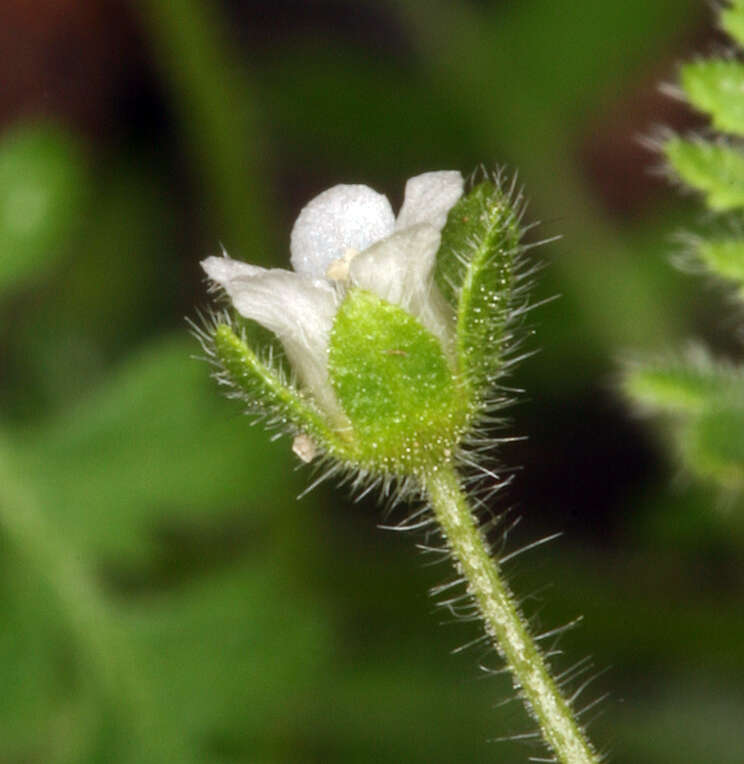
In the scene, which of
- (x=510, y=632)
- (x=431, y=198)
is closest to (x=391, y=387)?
(x=431, y=198)

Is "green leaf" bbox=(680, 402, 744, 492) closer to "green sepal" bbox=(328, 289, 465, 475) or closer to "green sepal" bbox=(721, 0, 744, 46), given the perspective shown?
"green sepal" bbox=(721, 0, 744, 46)

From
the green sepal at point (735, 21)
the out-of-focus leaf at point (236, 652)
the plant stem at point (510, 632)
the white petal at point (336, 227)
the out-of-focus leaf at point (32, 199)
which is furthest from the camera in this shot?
the out-of-focus leaf at point (32, 199)

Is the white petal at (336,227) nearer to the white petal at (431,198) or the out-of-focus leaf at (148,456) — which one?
the white petal at (431,198)

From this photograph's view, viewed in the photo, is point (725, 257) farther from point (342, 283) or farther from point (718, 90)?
point (342, 283)

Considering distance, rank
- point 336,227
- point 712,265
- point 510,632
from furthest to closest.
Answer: point 712,265
point 336,227
point 510,632

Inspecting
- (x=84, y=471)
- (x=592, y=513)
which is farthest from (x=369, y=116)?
(x=84, y=471)

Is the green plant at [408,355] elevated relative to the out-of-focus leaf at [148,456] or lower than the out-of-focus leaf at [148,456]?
lower

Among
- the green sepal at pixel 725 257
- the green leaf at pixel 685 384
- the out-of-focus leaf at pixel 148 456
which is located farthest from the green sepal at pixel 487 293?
the out-of-focus leaf at pixel 148 456

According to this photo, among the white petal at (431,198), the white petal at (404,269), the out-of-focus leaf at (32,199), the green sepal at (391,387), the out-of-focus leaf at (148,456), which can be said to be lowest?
the green sepal at (391,387)
